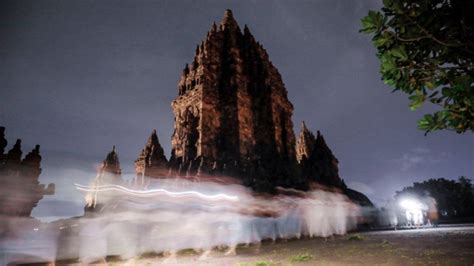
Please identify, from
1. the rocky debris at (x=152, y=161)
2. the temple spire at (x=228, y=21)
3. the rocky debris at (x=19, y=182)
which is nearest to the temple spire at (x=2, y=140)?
the rocky debris at (x=19, y=182)

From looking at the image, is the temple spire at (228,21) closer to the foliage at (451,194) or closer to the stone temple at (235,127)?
the stone temple at (235,127)

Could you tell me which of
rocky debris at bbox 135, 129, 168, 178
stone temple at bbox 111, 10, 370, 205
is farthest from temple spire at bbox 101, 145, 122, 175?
stone temple at bbox 111, 10, 370, 205

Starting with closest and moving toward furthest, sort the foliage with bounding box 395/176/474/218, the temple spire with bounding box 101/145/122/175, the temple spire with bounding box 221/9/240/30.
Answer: the temple spire with bounding box 101/145/122/175 < the temple spire with bounding box 221/9/240/30 < the foliage with bounding box 395/176/474/218

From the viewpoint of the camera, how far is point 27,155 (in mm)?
24344

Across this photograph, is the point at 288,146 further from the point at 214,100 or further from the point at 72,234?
the point at 72,234

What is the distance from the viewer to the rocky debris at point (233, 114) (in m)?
31.0

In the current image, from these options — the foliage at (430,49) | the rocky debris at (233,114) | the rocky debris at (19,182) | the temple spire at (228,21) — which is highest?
the temple spire at (228,21)

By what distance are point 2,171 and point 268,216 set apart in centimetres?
2374

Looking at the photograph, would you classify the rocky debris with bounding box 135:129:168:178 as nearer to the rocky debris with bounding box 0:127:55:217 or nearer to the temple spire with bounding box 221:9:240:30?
the rocky debris with bounding box 0:127:55:217

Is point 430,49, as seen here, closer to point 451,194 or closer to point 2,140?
point 2,140

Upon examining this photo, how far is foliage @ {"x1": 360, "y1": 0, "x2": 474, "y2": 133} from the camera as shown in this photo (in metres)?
3.99

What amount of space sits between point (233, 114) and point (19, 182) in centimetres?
2546

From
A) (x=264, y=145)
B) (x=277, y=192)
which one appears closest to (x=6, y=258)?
(x=277, y=192)

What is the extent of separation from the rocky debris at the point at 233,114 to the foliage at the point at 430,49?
2388 centimetres
